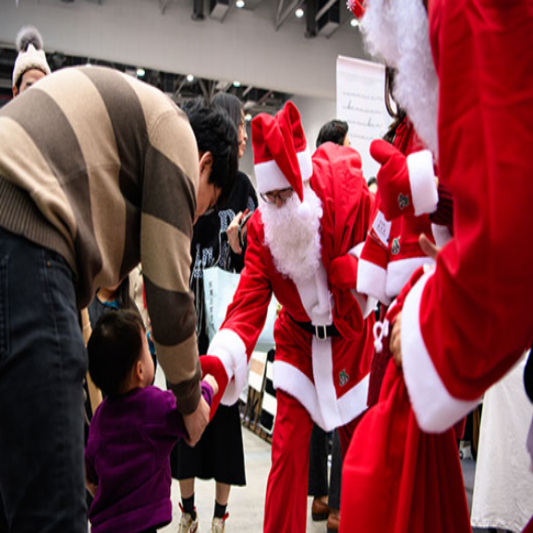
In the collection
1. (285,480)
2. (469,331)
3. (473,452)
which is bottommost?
(473,452)

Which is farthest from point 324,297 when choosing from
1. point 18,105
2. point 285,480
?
point 18,105

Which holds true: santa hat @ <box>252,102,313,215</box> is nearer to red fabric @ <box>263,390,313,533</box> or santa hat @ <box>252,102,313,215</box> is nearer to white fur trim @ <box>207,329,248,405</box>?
white fur trim @ <box>207,329,248,405</box>

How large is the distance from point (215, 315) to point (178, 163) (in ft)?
5.85

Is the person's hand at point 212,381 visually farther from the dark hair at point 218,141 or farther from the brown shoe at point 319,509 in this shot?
the brown shoe at point 319,509

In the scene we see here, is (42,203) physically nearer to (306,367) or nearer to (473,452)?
(306,367)

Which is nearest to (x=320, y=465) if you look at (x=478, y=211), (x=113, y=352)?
(x=113, y=352)

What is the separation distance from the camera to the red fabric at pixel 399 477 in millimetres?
1098

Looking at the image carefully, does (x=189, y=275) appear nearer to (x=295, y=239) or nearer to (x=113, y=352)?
(x=113, y=352)

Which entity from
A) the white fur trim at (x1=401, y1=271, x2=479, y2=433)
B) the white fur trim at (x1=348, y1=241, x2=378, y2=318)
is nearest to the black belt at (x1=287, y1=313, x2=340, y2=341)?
the white fur trim at (x1=348, y1=241, x2=378, y2=318)

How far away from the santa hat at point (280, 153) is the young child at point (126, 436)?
819 mm

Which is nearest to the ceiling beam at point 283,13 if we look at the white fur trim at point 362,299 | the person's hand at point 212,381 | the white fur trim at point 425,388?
the white fur trim at point 362,299

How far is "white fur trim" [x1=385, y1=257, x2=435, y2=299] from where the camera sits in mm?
1747

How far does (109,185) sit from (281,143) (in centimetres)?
111

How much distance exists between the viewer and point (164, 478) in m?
1.69
